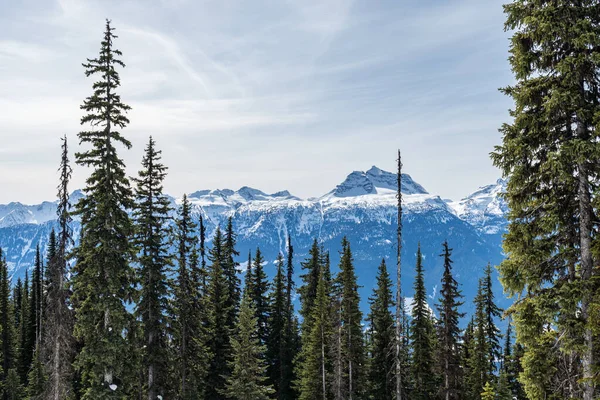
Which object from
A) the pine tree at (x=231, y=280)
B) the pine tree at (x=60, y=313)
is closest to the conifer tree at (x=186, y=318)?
the pine tree at (x=60, y=313)

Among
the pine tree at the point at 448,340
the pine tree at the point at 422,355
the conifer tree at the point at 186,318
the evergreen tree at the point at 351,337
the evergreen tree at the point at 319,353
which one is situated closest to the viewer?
the conifer tree at the point at 186,318

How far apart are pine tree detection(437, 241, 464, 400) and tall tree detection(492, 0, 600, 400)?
30.0 metres

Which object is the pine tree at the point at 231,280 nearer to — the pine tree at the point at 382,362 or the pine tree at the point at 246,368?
the pine tree at the point at 246,368

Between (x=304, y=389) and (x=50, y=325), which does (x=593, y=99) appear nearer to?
(x=50, y=325)

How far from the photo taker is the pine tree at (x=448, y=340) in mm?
42438

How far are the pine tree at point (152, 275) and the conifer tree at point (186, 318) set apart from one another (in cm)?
312

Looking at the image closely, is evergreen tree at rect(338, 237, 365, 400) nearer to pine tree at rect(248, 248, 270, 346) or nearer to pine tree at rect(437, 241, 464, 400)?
pine tree at rect(437, 241, 464, 400)

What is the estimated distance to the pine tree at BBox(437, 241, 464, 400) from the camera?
42.4 meters

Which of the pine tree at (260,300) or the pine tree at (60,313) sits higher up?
the pine tree at (60,313)

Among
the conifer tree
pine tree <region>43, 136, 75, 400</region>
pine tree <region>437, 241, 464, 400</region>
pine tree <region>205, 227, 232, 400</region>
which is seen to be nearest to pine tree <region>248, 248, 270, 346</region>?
pine tree <region>205, 227, 232, 400</region>

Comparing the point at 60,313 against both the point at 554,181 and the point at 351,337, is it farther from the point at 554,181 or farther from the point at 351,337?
the point at 351,337

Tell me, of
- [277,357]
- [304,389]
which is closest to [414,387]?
[304,389]

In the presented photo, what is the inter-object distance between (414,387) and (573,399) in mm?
40846

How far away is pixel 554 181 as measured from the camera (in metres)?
12.2
